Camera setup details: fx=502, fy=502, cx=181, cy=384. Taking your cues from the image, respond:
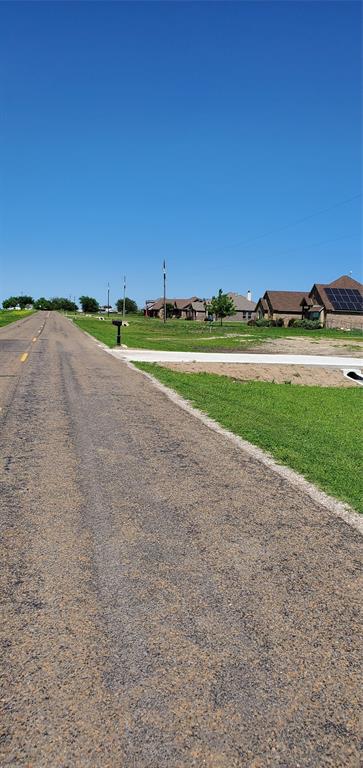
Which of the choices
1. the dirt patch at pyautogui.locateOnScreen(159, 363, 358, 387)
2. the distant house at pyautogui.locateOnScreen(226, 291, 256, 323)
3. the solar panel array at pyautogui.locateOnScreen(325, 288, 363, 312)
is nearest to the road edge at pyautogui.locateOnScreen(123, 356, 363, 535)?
the dirt patch at pyautogui.locateOnScreen(159, 363, 358, 387)

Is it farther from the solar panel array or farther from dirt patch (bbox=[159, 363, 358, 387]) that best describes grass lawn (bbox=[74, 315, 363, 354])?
the solar panel array

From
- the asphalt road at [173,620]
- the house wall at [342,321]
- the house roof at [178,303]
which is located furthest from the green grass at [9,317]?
the asphalt road at [173,620]

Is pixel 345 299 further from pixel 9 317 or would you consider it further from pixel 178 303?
pixel 178 303

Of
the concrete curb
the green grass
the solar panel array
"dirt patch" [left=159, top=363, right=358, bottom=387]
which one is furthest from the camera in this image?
the solar panel array

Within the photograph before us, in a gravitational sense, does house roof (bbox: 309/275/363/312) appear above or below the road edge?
above

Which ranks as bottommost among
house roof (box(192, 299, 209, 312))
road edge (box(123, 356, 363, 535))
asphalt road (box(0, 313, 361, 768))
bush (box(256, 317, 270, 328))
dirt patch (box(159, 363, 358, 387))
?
dirt patch (box(159, 363, 358, 387))

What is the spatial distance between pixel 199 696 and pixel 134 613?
0.73 meters

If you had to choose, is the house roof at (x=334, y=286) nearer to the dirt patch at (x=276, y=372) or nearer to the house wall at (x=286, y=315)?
the house wall at (x=286, y=315)

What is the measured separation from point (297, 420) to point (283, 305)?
75989 millimetres

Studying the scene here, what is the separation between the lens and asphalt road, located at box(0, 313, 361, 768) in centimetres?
217

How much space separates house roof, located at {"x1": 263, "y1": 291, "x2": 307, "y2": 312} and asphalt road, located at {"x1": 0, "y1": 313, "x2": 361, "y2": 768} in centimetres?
7919

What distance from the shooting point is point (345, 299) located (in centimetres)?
7400

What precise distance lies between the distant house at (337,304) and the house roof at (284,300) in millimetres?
2190

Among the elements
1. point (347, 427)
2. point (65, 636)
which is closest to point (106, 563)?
point (65, 636)
